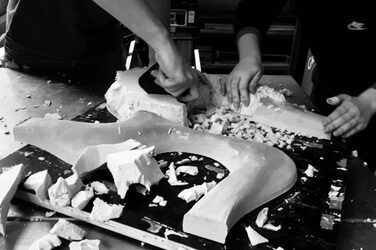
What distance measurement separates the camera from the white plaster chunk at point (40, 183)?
0.93m

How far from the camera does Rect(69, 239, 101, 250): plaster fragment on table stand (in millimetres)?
813

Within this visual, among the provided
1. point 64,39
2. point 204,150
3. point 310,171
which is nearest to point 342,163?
point 310,171

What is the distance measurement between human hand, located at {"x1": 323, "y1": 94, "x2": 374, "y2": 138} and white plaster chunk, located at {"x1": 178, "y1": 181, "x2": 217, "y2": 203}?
1.58 ft

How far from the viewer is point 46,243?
821mm

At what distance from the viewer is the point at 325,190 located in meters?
1.00

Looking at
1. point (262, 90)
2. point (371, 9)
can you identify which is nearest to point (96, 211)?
point (262, 90)

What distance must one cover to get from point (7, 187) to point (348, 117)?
0.96m

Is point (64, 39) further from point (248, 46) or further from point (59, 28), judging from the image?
point (248, 46)

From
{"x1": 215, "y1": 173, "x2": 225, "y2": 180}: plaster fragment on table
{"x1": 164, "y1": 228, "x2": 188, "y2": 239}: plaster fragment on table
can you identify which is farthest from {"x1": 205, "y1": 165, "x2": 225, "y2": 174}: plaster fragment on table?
{"x1": 164, "y1": 228, "x2": 188, "y2": 239}: plaster fragment on table

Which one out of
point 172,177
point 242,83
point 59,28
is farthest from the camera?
point 59,28

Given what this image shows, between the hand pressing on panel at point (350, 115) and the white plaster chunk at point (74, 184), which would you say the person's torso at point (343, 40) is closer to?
the hand pressing on panel at point (350, 115)

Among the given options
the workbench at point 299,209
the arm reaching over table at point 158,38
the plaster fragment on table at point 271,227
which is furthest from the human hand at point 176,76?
the plaster fragment on table at point 271,227

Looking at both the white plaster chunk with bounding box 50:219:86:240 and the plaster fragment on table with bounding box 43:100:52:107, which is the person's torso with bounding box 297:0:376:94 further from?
the white plaster chunk with bounding box 50:219:86:240

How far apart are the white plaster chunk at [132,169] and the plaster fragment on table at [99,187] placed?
3 cm
